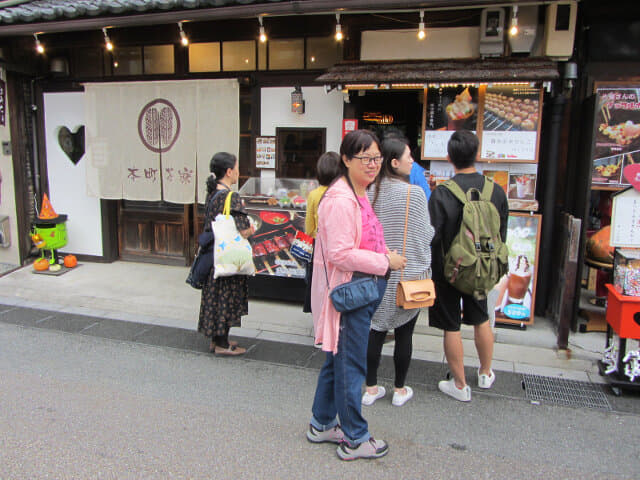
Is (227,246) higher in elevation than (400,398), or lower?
higher

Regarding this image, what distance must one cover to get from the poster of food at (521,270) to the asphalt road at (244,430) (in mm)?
1574

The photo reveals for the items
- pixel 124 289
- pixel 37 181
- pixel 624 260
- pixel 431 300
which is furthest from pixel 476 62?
pixel 37 181

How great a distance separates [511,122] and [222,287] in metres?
3.52

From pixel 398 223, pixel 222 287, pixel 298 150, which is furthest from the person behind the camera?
pixel 298 150

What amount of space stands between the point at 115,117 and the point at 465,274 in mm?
5900

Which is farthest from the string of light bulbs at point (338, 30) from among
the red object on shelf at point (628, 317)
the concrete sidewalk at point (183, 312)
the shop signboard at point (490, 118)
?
the concrete sidewalk at point (183, 312)

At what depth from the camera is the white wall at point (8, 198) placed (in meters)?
7.39

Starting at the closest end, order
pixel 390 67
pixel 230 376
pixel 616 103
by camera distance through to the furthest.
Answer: pixel 230 376 < pixel 616 103 < pixel 390 67

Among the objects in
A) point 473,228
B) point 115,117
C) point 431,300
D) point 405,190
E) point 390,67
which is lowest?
point 431,300

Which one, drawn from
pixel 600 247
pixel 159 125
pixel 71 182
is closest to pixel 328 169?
pixel 600 247

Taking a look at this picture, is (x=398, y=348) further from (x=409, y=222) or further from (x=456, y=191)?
(x=456, y=191)

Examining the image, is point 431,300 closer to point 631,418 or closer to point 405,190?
point 405,190

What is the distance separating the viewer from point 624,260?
12.8 feet

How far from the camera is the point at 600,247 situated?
531 centimetres
